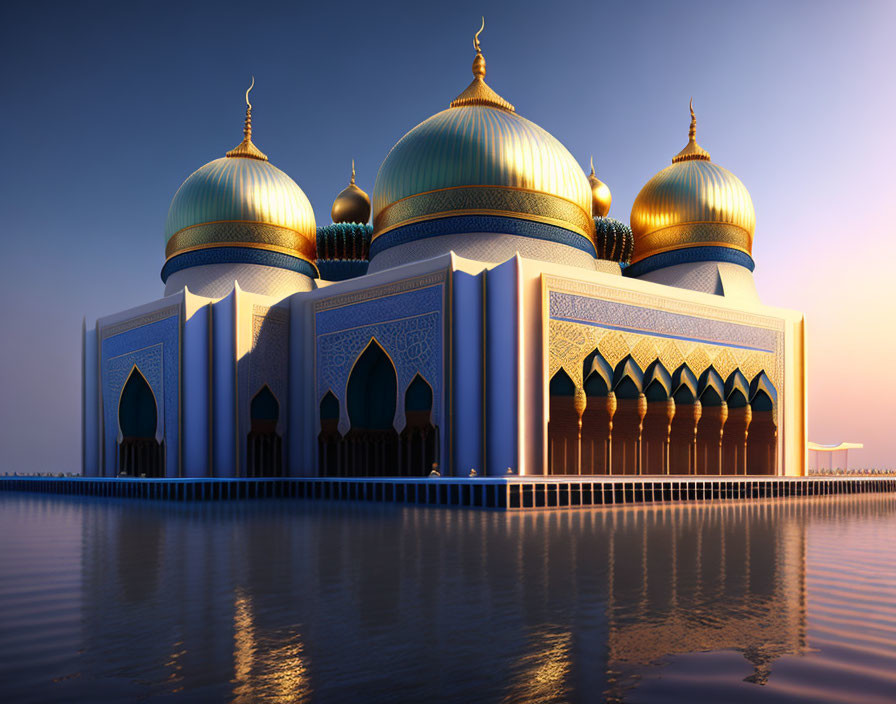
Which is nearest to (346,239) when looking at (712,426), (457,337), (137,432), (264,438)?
(137,432)

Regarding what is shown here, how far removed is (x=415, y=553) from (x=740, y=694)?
294 centimetres

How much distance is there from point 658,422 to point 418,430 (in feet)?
13.0

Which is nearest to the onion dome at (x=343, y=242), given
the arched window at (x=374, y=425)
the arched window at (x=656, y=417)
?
the arched window at (x=374, y=425)

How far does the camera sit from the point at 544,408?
34.6 feet

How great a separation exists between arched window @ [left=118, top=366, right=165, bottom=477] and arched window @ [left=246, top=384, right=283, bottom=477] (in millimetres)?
3159

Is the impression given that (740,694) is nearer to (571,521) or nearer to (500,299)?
(571,521)

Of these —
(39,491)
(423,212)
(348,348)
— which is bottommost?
(39,491)

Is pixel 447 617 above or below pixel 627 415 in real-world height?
below

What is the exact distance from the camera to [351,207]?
21.4 metres

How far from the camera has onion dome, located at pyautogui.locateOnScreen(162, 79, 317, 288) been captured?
15508mm

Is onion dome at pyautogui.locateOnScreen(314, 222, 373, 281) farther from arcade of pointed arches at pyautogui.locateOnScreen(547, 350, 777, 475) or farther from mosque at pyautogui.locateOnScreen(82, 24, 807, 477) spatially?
arcade of pointed arches at pyautogui.locateOnScreen(547, 350, 777, 475)

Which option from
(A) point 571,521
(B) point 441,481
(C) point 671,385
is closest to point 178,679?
(A) point 571,521

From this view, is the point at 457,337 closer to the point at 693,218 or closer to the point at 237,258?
the point at 237,258

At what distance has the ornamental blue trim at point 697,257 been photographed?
16891 millimetres
